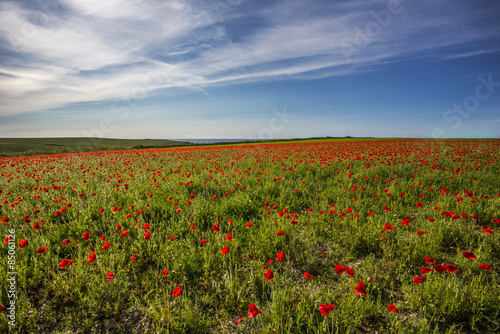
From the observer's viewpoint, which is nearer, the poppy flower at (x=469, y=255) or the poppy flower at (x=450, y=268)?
the poppy flower at (x=450, y=268)

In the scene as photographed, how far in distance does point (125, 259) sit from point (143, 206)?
159 cm

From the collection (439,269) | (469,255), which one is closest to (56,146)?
(439,269)

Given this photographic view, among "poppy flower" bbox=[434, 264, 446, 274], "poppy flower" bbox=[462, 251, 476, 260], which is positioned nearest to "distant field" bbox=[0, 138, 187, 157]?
"poppy flower" bbox=[434, 264, 446, 274]

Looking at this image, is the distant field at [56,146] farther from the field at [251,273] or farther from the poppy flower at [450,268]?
the poppy flower at [450,268]

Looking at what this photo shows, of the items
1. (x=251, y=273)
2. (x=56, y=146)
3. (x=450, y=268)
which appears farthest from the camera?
(x=56, y=146)

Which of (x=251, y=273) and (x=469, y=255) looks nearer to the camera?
(x=469, y=255)

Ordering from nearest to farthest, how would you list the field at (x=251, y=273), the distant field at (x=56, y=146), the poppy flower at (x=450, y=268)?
A: the poppy flower at (x=450, y=268), the field at (x=251, y=273), the distant field at (x=56, y=146)

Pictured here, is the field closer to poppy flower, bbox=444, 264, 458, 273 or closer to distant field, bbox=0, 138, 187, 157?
poppy flower, bbox=444, 264, 458, 273

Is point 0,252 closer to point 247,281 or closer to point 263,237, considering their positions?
point 247,281

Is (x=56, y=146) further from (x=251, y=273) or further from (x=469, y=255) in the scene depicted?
(x=469, y=255)

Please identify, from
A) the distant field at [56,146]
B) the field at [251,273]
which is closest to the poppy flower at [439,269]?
the field at [251,273]

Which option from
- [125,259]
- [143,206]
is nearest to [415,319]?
[125,259]

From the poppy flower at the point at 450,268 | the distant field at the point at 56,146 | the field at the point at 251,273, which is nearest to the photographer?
the poppy flower at the point at 450,268

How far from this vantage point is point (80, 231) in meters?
3.75
